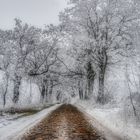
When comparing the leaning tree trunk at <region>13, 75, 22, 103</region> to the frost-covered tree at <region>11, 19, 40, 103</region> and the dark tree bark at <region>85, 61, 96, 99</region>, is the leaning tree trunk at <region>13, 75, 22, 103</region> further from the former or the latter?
the dark tree bark at <region>85, 61, 96, 99</region>

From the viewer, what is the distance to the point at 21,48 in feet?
142

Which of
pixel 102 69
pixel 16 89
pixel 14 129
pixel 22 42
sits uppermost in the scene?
pixel 22 42

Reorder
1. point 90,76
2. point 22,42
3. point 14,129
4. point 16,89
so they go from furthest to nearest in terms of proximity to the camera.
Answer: point 22,42, point 90,76, point 16,89, point 14,129

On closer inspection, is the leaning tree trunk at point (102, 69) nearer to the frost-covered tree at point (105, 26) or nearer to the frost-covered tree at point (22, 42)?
the frost-covered tree at point (105, 26)

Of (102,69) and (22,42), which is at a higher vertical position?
(22,42)

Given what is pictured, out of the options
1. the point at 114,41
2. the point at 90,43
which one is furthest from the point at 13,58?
the point at 114,41

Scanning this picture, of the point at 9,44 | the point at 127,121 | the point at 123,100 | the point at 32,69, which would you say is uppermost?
the point at 9,44

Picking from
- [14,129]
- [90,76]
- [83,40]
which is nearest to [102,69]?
[83,40]

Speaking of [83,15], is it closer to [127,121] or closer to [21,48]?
[21,48]

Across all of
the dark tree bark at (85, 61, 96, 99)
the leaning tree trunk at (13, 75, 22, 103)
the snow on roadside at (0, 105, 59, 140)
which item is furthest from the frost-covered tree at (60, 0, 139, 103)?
the snow on roadside at (0, 105, 59, 140)

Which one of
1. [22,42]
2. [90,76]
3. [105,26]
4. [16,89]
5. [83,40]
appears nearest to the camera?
[105,26]

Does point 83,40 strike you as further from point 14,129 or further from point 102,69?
point 14,129

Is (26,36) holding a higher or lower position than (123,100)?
higher

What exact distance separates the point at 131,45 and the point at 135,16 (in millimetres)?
3166
